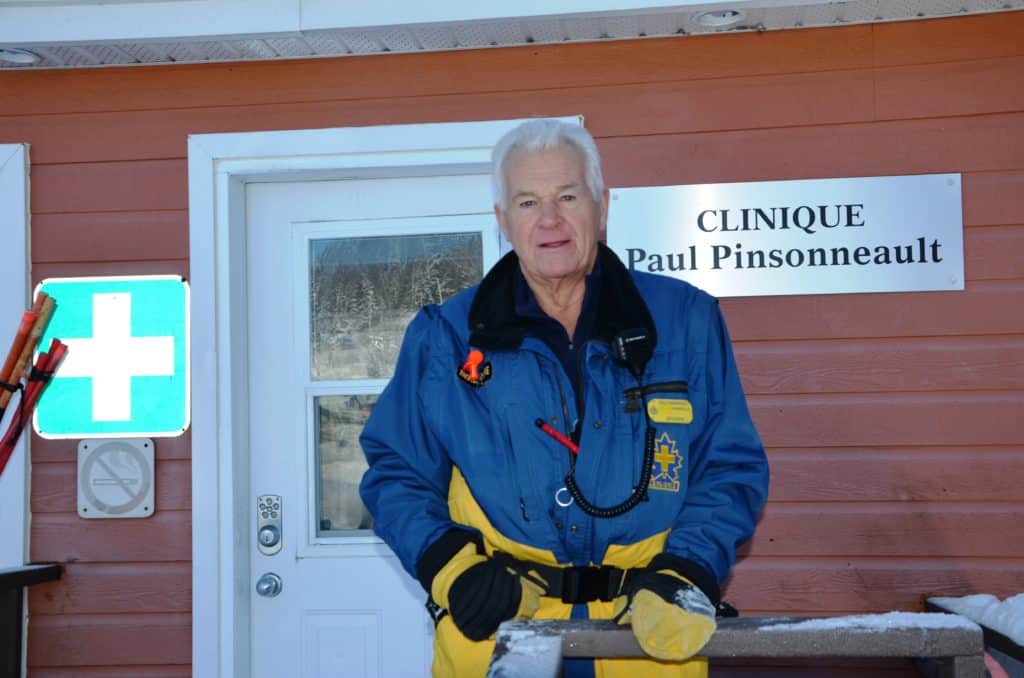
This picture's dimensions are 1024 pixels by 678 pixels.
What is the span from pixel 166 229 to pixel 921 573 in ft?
8.07

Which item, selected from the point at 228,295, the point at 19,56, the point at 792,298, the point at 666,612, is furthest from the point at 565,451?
the point at 19,56

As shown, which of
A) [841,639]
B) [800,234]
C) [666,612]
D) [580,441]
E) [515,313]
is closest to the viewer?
[841,639]

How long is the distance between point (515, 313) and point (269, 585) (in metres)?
1.73

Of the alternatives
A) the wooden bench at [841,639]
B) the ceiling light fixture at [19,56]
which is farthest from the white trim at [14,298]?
the wooden bench at [841,639]

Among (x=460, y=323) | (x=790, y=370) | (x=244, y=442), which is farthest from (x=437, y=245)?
(x=460, y=323)

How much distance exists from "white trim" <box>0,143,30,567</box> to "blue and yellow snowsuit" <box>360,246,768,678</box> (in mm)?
1786

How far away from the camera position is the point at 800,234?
9.85 feet

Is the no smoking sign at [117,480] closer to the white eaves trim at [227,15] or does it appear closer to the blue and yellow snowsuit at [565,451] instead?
the white eaves trim at [227,15]

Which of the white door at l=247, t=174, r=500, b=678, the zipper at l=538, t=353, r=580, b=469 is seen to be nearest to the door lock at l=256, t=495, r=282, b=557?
the white door at l=247, t=174, r=500, b=678

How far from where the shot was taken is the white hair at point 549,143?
188 centimetres

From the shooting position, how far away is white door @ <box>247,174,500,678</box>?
10.5ft

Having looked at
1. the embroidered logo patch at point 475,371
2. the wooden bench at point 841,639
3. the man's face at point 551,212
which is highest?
the man's face at point 551,212

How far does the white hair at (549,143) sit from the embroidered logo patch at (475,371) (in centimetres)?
31

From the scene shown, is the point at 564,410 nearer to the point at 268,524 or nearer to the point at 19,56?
Result: the point at 268,524
